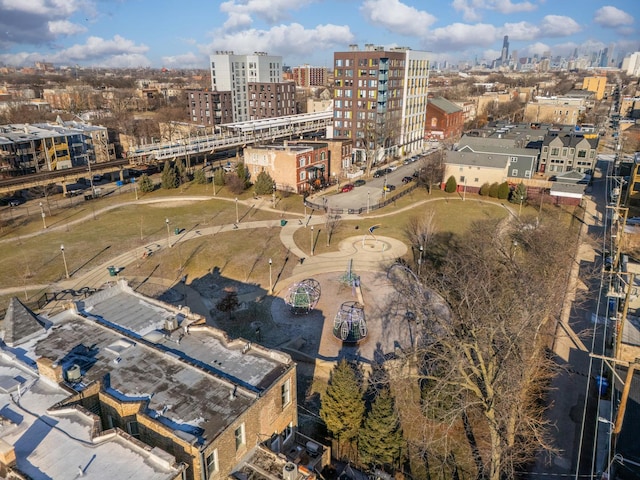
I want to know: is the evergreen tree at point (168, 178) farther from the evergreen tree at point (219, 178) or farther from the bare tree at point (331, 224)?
the bare tree at point (331, 224)

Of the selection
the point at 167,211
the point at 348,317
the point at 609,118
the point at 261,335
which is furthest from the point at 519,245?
the point at 609,118

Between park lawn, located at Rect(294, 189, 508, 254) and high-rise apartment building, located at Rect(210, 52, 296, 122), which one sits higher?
high-rise apartment building, located at Rect(210, 52, 296, 122)

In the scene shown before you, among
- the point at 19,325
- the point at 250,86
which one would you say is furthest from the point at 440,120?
the point at 19,325

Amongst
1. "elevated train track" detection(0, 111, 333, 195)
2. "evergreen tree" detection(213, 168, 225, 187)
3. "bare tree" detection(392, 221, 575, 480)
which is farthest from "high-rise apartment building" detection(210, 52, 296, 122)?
"bare tree" detection(392, 221, 575, 480)

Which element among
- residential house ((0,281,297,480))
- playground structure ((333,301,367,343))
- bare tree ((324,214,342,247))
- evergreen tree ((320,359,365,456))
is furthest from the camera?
bare tree ((324,214,342,247))

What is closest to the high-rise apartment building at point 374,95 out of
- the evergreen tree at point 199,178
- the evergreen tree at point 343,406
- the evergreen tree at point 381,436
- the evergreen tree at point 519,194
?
the evergreen tree at point 519,194

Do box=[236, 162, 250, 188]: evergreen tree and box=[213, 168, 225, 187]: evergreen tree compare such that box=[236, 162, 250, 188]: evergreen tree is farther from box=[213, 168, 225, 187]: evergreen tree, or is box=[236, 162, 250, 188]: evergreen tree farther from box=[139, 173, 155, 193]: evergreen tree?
box=[139, 173, 155, 193]: evergreen tree

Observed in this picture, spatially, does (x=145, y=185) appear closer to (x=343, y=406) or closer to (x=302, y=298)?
(x=302, y=298)

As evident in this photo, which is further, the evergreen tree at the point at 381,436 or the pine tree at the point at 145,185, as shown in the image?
the pine tree at the point at 145,185
